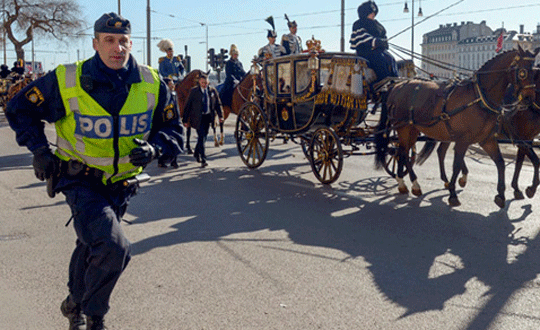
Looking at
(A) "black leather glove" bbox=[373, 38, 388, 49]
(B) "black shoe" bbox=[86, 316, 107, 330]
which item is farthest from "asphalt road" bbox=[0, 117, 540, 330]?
(A) "black leather glove" bbox=[373, 38, 388, 49]

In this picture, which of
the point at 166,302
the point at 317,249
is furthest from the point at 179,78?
the point at 166,302

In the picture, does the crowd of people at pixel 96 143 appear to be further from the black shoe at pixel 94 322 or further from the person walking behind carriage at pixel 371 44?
the person walking behind carriage at pixel 371 44

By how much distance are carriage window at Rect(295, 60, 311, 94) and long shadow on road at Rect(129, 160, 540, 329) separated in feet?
4.94

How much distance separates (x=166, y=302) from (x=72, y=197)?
4.22 feet

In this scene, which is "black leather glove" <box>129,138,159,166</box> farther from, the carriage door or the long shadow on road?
the carriage door

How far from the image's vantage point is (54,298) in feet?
15.7

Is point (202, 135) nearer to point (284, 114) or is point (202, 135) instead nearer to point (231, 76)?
point (284, 114)

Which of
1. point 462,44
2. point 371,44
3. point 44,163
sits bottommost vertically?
point 44,163

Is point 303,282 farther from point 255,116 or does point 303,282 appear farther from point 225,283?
point 255,116

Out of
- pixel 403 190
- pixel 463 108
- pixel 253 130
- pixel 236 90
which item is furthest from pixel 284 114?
pixel 236 90

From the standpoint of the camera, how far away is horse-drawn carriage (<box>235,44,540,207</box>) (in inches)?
319

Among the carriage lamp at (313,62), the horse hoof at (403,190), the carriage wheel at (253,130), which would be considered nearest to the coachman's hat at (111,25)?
the horse hoof at (403,190)

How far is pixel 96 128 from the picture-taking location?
3797 millimetres

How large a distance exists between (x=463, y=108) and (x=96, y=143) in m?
5.75
